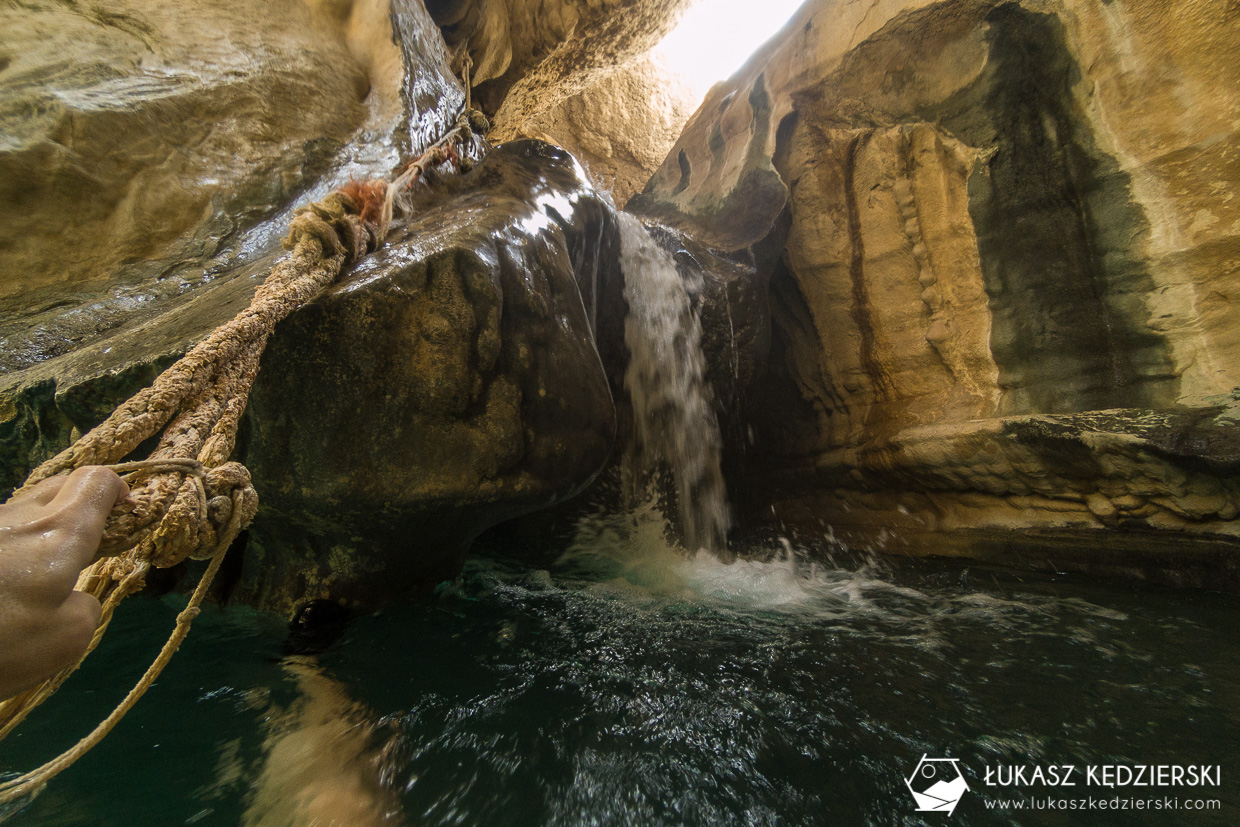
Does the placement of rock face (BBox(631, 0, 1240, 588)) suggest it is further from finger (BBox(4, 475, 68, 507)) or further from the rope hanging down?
finger (BBox(4, 475, 68, 507))

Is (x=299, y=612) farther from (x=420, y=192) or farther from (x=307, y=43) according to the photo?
(x=307, y=43)

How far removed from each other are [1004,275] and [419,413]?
3858 millimetres

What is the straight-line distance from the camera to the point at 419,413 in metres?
2.04

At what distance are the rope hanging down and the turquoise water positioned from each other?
43 centimetres

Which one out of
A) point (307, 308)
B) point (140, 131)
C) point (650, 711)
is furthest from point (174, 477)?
point (140, 131)

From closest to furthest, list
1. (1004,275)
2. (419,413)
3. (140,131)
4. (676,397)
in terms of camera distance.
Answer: (419,413), (1004,275), (140,131), (676,397)

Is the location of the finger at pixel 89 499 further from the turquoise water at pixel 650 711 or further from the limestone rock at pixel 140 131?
the limestone rock at pixel 140 131

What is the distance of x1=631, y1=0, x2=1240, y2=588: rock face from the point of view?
9.20ft

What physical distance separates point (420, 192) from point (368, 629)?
2.52 m

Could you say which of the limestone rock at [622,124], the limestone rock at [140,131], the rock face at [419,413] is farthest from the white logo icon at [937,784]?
the limestone rock at [622,124]

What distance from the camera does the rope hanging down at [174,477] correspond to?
0.91 metres

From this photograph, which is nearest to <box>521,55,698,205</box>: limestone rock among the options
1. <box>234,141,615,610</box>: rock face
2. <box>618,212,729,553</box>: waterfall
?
<box>618,212,729,553</box>: waterfall

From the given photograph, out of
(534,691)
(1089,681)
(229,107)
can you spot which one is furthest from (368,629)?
(229,107)

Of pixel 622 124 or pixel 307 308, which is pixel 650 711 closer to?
pixel 307 308
